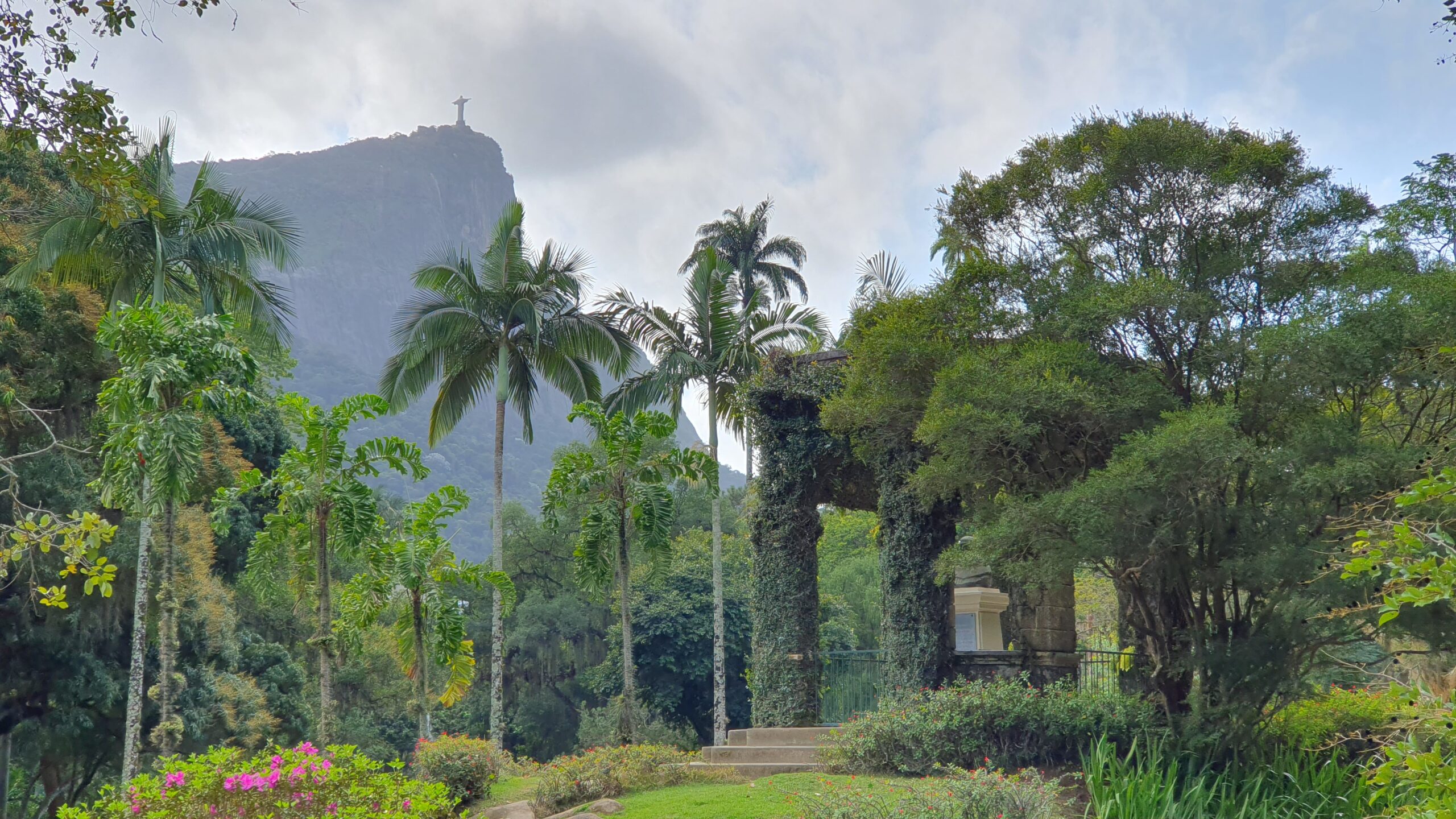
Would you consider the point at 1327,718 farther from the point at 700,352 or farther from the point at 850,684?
the point at 700,352

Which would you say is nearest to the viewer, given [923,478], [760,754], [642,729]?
[923,478]

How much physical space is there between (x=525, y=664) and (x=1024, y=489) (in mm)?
25032

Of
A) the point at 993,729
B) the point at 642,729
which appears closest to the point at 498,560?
the point at 642,729

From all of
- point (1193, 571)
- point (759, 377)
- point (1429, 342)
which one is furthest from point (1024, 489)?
point (759, 377)

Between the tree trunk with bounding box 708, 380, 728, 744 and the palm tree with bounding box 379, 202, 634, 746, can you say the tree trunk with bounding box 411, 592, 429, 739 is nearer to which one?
the palm tree with bounding box 379, 202, 634, 746

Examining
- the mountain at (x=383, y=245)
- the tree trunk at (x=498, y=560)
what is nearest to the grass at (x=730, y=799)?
the tree trunk at (x=498, y=560)

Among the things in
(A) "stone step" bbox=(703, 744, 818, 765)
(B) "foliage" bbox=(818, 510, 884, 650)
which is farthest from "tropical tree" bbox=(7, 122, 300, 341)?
(B) "foliage" bbox=(818, 510, 884, 650)

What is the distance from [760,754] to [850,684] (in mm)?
3266

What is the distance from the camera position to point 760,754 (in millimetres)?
14516

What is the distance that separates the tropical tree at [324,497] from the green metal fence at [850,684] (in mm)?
8278

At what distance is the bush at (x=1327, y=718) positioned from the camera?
11656 millimetres

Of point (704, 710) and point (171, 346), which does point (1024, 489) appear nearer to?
point (171, 346)

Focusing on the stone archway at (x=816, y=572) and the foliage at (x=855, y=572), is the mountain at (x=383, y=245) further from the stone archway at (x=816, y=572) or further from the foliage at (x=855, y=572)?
the stone archway at (x=816, y=572)

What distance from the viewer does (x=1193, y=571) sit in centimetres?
1141
